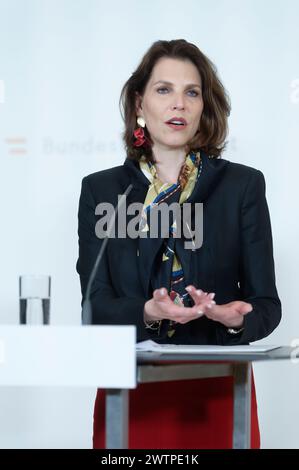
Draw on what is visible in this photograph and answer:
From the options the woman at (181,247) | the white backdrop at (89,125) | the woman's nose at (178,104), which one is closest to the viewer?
the woman at (181,247)

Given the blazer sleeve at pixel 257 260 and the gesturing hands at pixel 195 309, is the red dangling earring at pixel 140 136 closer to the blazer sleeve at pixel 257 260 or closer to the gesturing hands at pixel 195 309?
the blazer sleeve at pixel 257 260

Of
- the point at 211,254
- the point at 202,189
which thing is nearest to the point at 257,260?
the point at 211,254

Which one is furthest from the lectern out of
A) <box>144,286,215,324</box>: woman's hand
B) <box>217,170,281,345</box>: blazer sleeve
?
<box>217,170,281,345</box>: blazer sleeve

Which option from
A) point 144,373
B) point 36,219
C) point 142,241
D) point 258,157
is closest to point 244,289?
point 142,241

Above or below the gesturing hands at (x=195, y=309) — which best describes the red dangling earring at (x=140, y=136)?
above

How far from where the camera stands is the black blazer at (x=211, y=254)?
1.95 meters

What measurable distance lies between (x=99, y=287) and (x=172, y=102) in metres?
0.48

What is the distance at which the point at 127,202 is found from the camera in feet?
6.65

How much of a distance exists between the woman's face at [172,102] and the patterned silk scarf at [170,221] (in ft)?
0.20

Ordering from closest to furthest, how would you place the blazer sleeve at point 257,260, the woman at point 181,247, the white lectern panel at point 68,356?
the white lectern panel at point 68,356 < the woman at point 181,247 < the blazer sleeve at point 257,260

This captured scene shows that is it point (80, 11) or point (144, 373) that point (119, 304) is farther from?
point (80, 11)

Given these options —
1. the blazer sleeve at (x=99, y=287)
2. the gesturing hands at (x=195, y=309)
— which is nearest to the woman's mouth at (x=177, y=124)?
the blazer sleeve at (x=99, y=287)

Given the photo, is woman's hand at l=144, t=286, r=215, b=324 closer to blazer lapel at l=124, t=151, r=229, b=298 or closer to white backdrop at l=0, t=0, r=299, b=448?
blazer lapel at l=124, t=151, r=229, b=298
